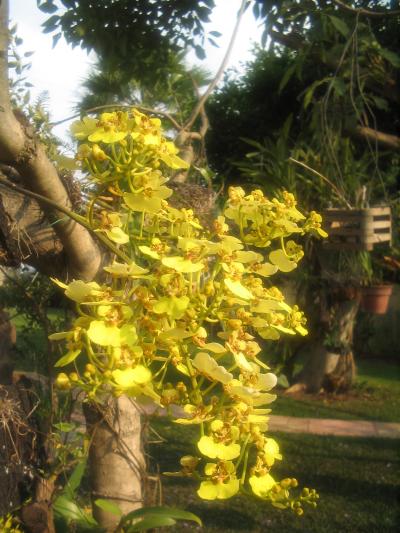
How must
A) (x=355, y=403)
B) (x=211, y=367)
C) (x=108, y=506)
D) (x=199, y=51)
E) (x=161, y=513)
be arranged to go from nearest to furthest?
(x=211, y=367), (x=161, y=513), (x=108, y=506), (x=199, y=51), (x=355, y=403)

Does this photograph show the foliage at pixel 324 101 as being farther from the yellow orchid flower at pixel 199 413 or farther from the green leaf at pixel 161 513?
the yellow orchid flower at pixel 199 413

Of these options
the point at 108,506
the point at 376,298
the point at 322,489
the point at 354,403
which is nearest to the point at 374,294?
the point at 376,298

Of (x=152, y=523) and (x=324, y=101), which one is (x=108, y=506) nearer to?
(x=152, y=523)

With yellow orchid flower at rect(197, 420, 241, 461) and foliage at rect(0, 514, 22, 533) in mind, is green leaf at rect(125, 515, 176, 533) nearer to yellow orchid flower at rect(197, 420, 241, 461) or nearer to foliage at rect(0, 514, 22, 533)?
foliage at rect(0, 514, 22, 533)

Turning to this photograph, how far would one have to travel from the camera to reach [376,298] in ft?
17.2

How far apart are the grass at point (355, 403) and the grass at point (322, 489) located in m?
0.87

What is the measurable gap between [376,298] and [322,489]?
5.93 ft

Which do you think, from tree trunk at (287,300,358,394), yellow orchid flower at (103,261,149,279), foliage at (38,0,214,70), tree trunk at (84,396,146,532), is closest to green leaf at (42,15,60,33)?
foliage at (38,0,214,70)

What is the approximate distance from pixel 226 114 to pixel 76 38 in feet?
20.4

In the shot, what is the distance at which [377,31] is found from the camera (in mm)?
6523

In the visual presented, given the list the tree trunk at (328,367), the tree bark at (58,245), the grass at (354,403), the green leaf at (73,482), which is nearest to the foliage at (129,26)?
the tree bark at (58,245)

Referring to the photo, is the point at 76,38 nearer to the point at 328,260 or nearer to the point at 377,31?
the point at 328,260

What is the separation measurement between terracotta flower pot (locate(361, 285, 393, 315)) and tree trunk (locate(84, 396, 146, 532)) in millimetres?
3655

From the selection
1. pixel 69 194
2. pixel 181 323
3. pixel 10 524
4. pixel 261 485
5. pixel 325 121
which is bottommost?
pixel 10 524
